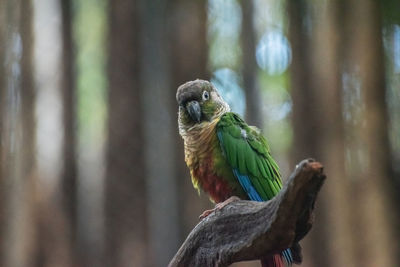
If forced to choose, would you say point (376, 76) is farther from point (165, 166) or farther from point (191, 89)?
point (191, 89)

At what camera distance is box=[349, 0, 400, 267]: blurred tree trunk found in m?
7.85

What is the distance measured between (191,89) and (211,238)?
133 cm

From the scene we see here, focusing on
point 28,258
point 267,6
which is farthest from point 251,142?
point 267,6

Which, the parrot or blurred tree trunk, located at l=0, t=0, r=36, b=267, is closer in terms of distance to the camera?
the parrot

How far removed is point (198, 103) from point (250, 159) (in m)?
0.65

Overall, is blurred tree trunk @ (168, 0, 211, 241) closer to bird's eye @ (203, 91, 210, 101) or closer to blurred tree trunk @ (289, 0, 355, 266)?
blurred tree trunk @ (289, 0, 355, 266)

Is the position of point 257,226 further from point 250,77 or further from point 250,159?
point 250,77

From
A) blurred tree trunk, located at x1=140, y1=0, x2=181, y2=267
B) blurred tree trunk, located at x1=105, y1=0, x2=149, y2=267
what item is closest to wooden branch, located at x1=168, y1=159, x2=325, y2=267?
blurred tree trunk, located at x1=140, y1=0, x2=181, y2=267

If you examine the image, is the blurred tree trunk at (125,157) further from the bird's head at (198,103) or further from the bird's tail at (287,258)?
the bird's tail at (287,258)

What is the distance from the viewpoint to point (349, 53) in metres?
8.28

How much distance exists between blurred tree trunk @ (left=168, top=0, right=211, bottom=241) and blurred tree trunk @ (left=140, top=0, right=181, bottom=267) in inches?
3.4

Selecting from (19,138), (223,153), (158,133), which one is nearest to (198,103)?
(223,153)

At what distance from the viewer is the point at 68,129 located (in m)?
10.2

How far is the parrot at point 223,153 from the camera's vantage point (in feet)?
13.7
